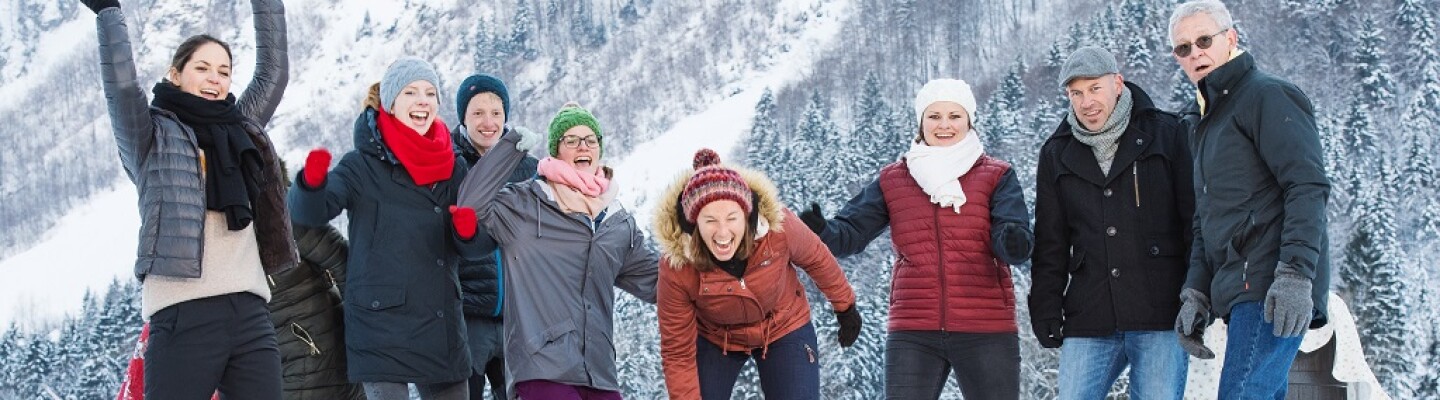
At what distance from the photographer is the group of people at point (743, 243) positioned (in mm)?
4520

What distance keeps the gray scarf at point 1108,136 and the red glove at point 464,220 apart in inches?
91.6

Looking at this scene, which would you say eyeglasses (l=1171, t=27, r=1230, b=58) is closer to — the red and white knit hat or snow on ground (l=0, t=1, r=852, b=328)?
the red and white knit hat

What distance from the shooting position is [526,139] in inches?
205

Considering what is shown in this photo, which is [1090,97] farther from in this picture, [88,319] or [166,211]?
[88,319]

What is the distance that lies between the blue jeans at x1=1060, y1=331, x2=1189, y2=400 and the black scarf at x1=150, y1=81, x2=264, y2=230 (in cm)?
303

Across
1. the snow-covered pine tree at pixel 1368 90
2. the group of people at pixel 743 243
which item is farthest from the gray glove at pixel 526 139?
the snow-covered pine tree at pixel 1368 90

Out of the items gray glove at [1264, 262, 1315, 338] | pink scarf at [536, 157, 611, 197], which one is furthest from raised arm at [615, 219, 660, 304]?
gray glove at [1264, 262, 1315, 338]

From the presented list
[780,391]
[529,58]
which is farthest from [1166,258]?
[529,58]

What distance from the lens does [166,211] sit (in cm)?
407

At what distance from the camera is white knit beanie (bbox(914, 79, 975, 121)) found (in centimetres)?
542

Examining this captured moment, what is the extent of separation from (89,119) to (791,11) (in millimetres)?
94822

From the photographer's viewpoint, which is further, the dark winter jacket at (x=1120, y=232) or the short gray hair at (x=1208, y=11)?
the dark winter jacket at (x=1120, y=232)

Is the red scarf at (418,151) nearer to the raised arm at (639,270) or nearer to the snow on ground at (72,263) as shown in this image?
the raised arm at (639,270)

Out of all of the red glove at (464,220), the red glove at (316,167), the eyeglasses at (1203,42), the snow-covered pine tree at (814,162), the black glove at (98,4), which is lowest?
the red glove at (464,220)
